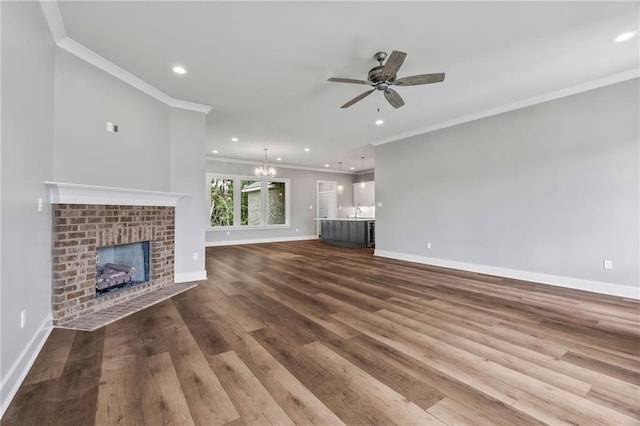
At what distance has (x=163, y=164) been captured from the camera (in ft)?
13.0

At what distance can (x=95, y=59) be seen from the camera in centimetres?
295

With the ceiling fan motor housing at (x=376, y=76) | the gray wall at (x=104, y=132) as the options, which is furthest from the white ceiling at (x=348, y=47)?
the gray wall at (x=104, y=132)

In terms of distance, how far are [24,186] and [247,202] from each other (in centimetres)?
732

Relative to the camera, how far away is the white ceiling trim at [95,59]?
7.45 feet

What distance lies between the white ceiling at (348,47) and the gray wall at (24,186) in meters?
0.58

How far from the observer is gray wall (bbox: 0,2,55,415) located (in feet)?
5.15

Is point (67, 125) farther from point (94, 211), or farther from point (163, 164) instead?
point (163, 164)

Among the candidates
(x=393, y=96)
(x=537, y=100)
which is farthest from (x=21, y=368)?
(x=537, y=100)

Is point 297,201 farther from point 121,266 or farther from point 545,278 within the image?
point 545,278

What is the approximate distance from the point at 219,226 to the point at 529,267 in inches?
311

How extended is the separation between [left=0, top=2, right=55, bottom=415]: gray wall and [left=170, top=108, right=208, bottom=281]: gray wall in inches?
Result: 65.2

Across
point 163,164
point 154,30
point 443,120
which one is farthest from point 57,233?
point 443,120

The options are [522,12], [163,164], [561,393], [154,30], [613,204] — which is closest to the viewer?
[561,393]

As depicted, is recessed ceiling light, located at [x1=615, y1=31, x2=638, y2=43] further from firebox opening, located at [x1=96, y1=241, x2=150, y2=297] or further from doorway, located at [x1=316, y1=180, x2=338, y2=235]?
doorway, located at [x1=316, y1=180, x2=338, y2=235]
